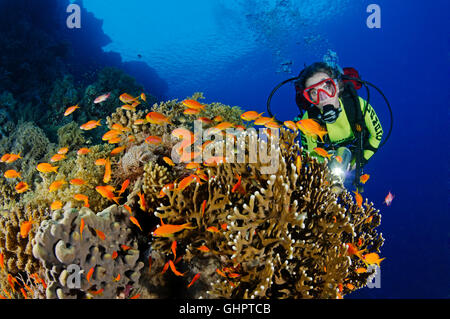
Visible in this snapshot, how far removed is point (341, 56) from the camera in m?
69.2

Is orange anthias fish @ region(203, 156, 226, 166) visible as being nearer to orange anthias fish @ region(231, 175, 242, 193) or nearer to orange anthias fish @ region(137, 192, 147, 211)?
orange anthias fish @ region(231, 175, 242, 193)

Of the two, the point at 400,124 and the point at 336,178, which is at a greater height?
the point at 400,124

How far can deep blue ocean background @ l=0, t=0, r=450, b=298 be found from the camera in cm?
3944

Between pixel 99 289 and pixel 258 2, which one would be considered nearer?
pixel 99 289

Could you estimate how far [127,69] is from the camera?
2786cm

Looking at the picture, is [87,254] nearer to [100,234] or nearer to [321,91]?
[100,234]

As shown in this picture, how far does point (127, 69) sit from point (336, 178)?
29.8 m

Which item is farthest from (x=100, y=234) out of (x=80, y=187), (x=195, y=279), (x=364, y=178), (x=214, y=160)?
(x=364, y=178)

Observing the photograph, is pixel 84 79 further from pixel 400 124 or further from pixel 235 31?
pixel 400 124

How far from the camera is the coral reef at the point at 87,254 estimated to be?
2355 mm

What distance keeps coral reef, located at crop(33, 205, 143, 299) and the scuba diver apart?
12.0 ft

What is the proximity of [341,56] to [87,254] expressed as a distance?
82.3 m

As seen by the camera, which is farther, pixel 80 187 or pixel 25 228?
pixel 80 187
